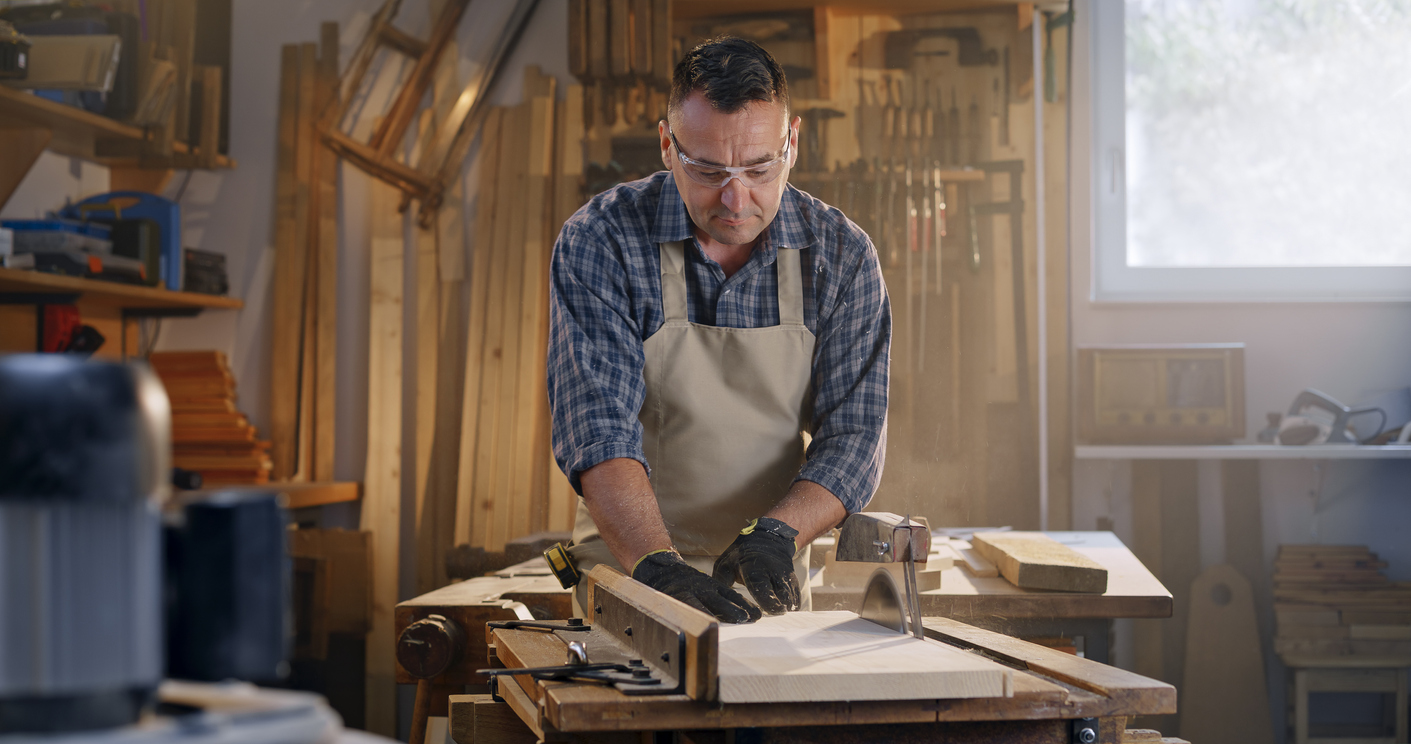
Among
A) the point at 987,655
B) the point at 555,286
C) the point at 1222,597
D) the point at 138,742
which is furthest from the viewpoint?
the point at 1222,597

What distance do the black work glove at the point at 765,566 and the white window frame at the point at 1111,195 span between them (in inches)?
105

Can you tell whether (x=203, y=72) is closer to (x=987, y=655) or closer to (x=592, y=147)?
(x=592, y=147)

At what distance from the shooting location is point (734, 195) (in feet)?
5.97

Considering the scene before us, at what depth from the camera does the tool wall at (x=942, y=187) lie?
12.5 ft

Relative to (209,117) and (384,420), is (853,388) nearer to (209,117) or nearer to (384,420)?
(384,420)

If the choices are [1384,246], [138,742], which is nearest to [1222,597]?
[1384,246]

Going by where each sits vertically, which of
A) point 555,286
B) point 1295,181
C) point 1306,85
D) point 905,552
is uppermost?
point 1306,85

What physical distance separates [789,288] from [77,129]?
267cm

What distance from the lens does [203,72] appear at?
390 centimetres

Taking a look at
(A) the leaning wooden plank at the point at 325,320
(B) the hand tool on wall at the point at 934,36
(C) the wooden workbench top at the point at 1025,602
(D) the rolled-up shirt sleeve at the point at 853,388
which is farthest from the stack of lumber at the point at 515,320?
(D) the rolled-up shirt sleeve at the point at 853,388

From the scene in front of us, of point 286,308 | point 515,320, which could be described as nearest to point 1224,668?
point 515,320

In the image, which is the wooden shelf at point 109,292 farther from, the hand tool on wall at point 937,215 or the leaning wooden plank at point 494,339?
the hand tool on wall at point 937,215

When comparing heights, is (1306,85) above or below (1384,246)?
above

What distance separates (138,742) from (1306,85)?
14.3ft
